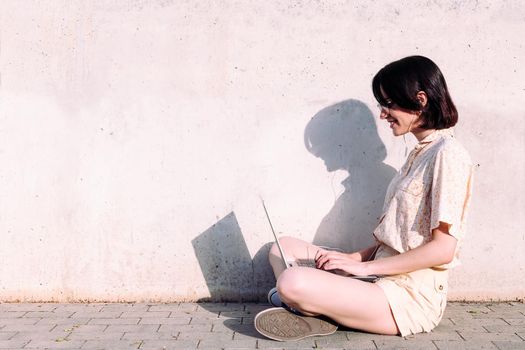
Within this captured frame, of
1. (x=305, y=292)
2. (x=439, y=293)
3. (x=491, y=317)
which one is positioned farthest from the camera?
(x=491, y=317)

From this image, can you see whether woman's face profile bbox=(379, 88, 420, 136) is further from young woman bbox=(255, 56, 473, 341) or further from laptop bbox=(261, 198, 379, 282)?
laptop bbox=(261, 198, 379, 282)

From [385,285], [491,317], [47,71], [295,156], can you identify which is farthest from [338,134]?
[47,71]

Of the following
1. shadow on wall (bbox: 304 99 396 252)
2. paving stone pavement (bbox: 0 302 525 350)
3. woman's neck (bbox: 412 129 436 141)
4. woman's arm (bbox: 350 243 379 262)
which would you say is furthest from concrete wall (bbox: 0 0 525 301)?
woman's neck (bbox: 412 129 436 141)

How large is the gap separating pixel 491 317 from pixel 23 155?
3.48 m

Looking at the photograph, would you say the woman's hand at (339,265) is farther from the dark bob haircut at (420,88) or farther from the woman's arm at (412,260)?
the dark bob haircut at (420,88)

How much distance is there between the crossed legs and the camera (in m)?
3.48

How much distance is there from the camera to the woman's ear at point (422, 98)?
143 inches

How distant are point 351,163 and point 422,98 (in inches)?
40.7

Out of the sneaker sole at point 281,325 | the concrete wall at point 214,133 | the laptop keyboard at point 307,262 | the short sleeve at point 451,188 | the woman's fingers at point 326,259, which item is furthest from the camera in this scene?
the concrete wall at point 214,133

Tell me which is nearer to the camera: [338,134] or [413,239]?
[413,239]

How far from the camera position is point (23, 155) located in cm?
454

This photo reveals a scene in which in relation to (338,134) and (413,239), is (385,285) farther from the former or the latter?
(338,134)

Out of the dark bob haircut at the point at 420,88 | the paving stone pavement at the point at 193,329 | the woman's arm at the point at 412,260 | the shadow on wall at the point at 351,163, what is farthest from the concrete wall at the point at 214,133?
the woman's arm at the point at 412,260

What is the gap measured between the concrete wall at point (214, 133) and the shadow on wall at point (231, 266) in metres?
0.02
